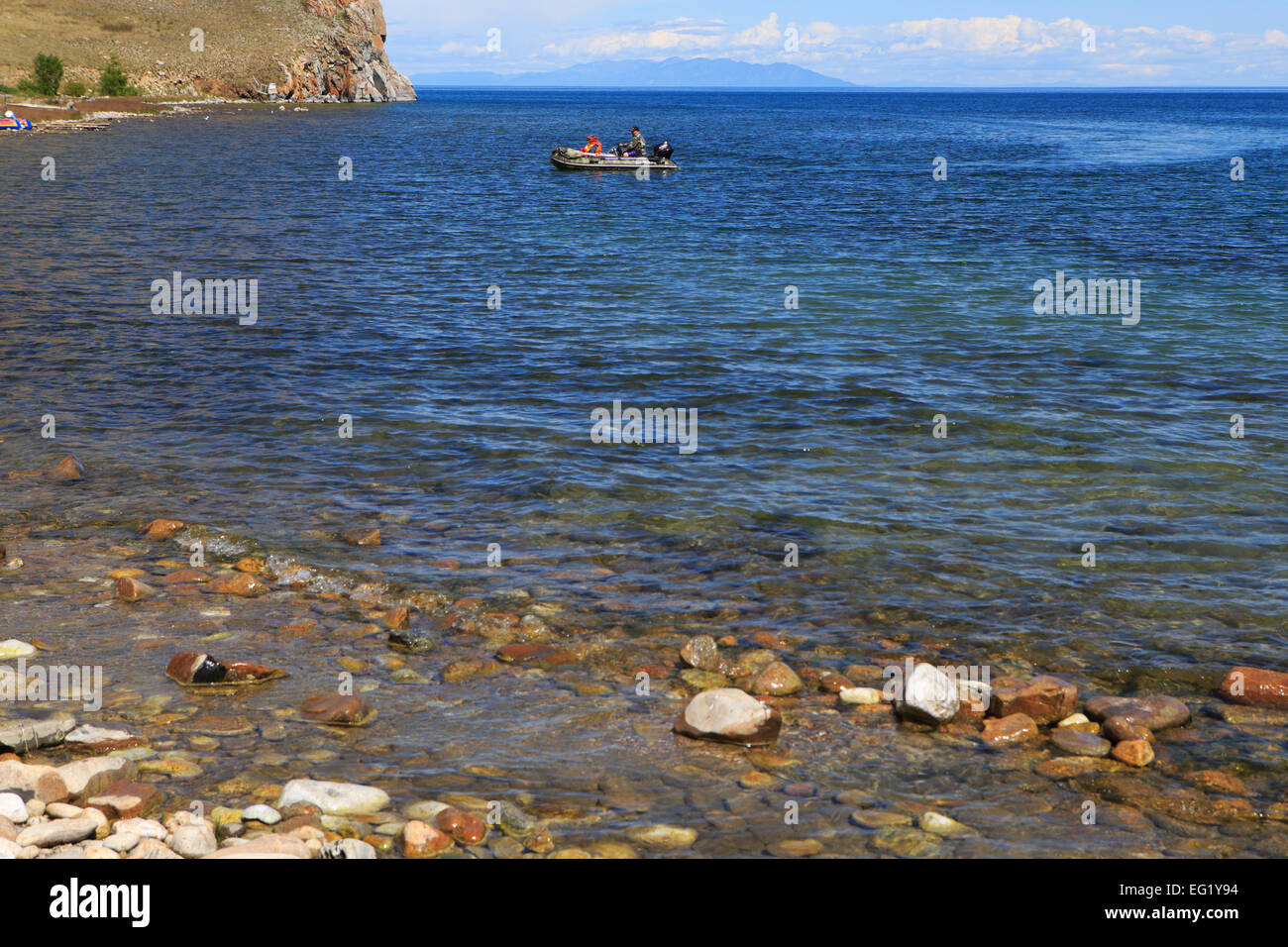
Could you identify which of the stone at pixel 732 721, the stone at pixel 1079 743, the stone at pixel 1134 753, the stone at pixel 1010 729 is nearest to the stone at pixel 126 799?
the stone at pixel 732 721

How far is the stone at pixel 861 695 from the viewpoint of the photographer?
796 cm

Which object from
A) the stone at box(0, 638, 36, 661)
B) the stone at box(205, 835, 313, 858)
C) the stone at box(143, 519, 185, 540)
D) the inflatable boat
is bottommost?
the stone at box(205, 835, 313, 858)

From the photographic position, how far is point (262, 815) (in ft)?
19.6

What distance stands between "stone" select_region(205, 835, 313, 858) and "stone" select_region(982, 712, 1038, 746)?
4.84 metres

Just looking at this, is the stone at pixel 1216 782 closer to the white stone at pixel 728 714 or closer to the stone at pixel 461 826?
the white stone at pixel 728 714

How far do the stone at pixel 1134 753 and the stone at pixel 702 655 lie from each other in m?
3.04

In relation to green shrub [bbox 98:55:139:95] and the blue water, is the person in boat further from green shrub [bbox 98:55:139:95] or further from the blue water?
green shrub [bbox 98:55:139:95]

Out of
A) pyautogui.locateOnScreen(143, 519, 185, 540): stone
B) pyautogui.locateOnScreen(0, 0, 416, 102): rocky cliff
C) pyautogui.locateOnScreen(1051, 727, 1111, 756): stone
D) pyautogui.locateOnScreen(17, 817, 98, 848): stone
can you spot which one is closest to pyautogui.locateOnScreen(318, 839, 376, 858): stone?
pyautogui.locateOnScreen(17, 817, 98, 848): stone

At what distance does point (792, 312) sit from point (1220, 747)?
17139 millimetres

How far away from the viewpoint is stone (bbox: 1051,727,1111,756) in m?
7.29

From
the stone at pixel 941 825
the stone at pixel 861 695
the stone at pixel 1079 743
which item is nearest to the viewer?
the stone at pixel 941 825

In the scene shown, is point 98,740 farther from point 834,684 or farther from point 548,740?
point 834,684

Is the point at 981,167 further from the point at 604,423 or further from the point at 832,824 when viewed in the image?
the point at 832,824
